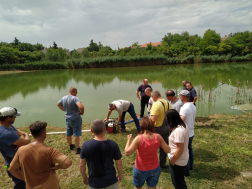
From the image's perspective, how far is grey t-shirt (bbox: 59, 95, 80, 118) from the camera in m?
3.83

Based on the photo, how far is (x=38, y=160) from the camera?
173cm

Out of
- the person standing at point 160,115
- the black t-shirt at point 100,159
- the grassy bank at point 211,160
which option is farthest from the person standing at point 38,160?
the person standing at point 160,115

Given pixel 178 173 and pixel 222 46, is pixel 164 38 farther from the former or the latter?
pixel 178 173

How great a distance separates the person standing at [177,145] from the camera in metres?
2.16

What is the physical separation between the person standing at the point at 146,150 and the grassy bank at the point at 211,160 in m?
1.06

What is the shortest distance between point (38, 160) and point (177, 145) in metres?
1.71

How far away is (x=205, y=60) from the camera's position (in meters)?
37.3

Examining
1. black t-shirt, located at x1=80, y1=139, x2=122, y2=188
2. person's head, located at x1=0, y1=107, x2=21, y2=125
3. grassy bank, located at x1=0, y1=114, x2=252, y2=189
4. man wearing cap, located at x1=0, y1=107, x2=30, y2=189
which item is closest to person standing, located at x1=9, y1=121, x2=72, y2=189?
black t-shirt, located at x1=80, y1=139, x2=122, y2=188

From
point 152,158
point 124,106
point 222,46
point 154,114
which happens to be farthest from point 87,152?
point 222,46

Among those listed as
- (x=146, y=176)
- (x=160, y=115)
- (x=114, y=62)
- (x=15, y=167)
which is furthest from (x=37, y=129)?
(x=114, y=62)

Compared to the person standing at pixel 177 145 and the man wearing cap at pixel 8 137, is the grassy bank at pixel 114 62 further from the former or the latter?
the person standing at pixel 177 145

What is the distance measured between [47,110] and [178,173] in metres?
8.13

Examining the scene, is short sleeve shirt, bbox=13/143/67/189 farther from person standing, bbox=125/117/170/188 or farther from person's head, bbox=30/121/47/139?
person standing, bbox=125/117/170/188

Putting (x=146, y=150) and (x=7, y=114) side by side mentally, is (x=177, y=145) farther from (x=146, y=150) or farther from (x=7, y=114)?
(x=7, y=114)
